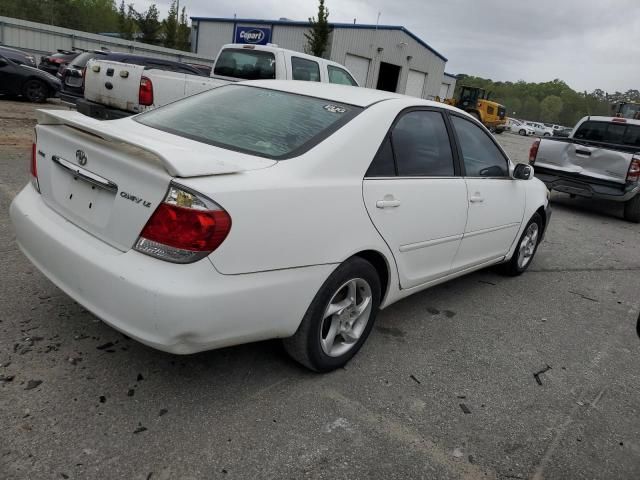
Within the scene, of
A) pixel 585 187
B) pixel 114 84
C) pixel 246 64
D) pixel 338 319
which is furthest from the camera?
pixel 246 64

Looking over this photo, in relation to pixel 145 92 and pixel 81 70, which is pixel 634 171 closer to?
pixel 145 92

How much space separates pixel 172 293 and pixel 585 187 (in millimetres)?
8823

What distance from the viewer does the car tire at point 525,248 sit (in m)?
5.11

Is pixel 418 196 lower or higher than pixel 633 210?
higher

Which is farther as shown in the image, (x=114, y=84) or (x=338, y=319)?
(x=114, y=84)

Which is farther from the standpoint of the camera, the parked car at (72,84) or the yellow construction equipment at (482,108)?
the yellow construction equipment at (482,108)

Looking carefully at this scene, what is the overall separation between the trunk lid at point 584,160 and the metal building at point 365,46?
24123 millimetres

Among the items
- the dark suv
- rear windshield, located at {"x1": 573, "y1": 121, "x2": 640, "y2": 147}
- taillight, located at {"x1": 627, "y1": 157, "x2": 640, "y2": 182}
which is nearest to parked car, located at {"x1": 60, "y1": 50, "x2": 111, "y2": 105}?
the dark suv

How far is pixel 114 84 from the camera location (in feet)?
27.3

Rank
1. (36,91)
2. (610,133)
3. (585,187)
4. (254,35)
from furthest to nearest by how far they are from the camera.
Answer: (254,35) < (36,91) < (610,133) < (585,187)

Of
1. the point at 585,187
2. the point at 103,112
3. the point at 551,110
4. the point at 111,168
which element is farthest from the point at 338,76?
the point at 551,110

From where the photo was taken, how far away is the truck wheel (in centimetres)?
932

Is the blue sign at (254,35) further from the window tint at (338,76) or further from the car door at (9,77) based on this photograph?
the window tint at (338,76)

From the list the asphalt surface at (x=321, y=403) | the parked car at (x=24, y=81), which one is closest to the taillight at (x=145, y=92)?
the asphalt surface at (x=321, y=403)
